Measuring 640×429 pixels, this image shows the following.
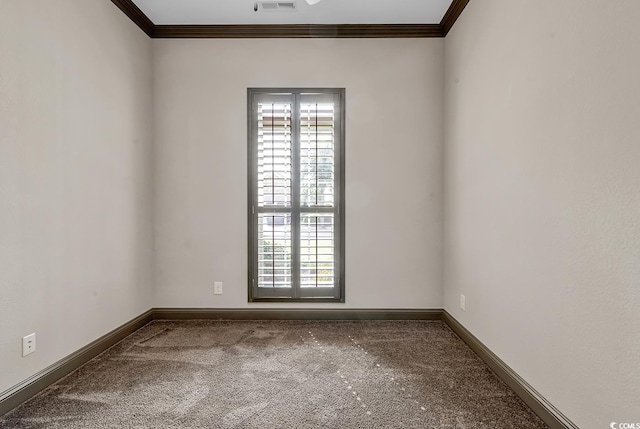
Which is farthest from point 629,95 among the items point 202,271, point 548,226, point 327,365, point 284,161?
point 202,271

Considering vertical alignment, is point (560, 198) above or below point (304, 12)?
below

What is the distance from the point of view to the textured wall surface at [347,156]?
3412mm

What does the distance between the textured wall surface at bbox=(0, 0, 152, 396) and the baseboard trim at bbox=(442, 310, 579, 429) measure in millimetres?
2705

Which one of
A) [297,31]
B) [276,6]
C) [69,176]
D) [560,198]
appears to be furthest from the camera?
[297,31]

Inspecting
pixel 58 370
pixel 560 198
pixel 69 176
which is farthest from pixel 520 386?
pixel 69 176

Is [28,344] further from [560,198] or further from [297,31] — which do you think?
[297,31]

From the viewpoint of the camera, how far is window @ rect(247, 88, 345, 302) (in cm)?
343

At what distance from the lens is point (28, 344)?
2.02 meters

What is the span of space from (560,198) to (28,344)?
9.33 ft

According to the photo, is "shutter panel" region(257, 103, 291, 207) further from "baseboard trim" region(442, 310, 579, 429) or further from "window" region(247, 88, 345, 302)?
"baseboard trim" region(442, 310, 579, 429)

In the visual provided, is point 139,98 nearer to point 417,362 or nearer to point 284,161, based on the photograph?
point 284,161

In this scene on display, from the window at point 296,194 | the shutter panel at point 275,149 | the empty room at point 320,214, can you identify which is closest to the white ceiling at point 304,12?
A: the empty room at point 320,214

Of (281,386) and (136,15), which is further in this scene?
(136,15)

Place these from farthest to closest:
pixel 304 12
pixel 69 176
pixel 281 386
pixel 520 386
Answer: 1. pixel 304 12
2. pixel 69 176
3. pixel 281 386
4. pixel 520 386
